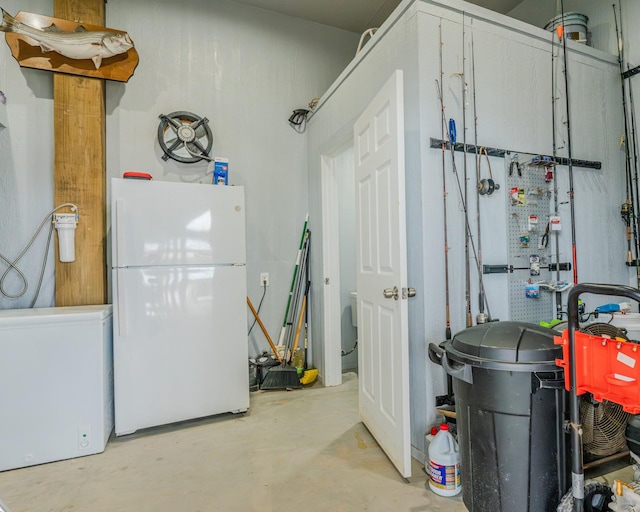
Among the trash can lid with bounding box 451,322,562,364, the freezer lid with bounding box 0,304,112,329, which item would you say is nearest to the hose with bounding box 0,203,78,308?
the freezer lid with bounding box 0,304,112,329

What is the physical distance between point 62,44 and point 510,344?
135 inches

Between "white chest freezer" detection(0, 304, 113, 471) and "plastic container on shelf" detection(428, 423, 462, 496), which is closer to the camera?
"plastic container on shelf" detection(428, 423, 462, 496)

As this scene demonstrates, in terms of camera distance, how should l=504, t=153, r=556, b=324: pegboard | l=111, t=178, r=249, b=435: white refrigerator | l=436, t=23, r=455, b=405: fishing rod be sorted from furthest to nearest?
l=111, t=178, r=249, b=435: white refrigerator, l=504, t=153, r=556, b=324: pegboard, l=436, t=23, r=455, b=405: fishing rod

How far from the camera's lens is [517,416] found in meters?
1.28

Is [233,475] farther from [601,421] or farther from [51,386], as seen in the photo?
[601,421]

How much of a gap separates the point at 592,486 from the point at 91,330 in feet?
8.70

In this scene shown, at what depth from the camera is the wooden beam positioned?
2.57m

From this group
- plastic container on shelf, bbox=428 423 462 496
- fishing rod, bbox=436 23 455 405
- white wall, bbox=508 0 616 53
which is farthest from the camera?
white wall, bbox=508 0 616 53

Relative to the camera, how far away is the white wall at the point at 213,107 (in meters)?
2.63

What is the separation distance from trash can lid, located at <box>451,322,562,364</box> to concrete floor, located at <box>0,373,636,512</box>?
0.83 metres

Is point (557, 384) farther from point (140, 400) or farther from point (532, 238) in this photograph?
point (140, 400)

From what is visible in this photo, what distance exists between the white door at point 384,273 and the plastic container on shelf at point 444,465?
0.39ft

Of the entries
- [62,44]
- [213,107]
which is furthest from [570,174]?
[62,44]

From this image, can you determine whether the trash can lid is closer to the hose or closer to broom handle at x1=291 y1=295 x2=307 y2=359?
broom handle at x1=291 y1=295 x2=307 y2=359
